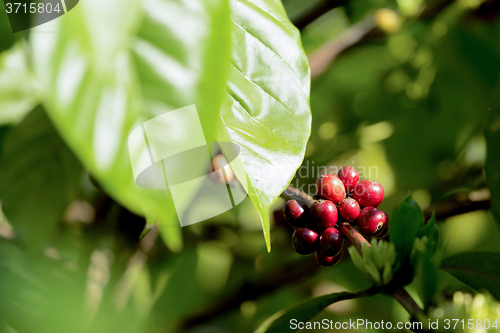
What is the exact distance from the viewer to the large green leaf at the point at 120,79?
20 centimetres

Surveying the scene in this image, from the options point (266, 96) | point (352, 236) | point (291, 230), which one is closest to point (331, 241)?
point (352, 236)

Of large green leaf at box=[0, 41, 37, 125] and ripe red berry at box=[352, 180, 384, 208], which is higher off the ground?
large green leaf at box=[0, 41, 37, 125]

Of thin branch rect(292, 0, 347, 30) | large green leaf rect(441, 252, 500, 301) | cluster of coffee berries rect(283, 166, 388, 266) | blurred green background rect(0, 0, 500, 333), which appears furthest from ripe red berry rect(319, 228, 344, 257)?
thin branch rect(292, 0, 347, 30)

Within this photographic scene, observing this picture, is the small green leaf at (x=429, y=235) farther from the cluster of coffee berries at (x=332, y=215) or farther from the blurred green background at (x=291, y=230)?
the blurred green background at (x=291, y=230)

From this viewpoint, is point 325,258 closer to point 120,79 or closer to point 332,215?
point 332,215

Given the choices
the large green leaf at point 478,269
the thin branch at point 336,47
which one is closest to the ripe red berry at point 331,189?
the large green leaf at point 478,269

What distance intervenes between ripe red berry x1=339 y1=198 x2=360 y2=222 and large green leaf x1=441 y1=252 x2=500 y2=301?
0.13 meters

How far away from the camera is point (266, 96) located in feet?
1.00

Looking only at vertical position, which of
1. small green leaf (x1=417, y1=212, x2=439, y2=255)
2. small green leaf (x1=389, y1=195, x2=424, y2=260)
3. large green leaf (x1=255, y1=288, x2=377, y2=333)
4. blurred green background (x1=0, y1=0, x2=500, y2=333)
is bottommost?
blurred green background (x1=0, y1=0, x2=500, y2=333)

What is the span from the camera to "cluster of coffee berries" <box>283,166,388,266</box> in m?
0.33

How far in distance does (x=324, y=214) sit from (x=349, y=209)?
0.03 m

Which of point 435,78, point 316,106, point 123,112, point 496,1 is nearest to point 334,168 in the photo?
point 316,106

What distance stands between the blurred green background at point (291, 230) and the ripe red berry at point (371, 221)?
31 cm

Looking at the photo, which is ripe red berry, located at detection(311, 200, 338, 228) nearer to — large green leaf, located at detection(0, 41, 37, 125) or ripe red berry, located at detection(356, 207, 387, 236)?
ripe red berry, located at detection(356, 207, 387, 236)
